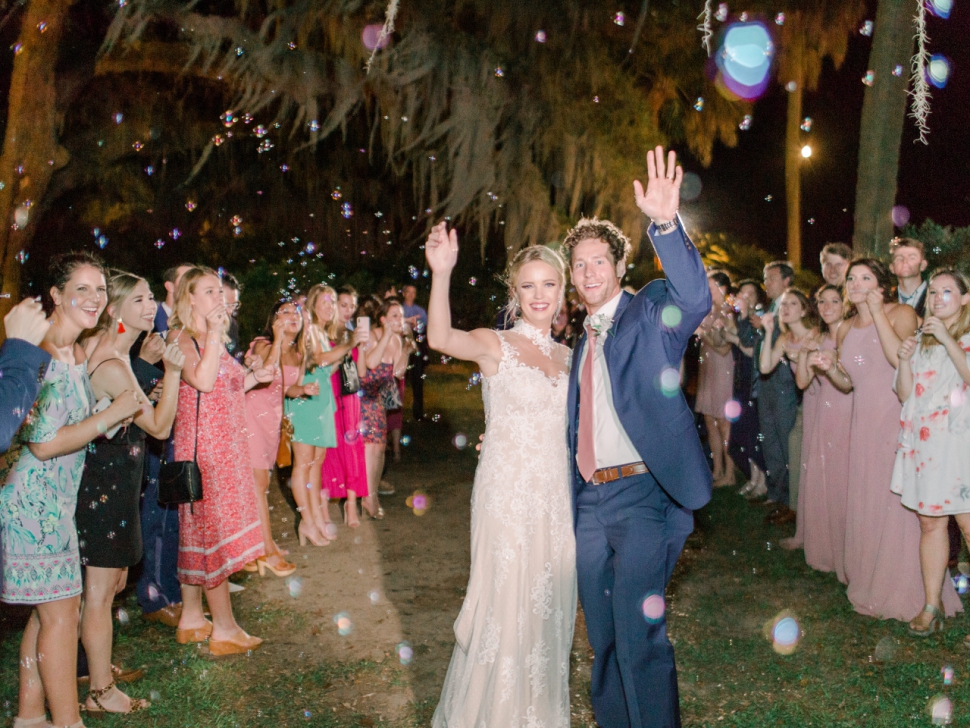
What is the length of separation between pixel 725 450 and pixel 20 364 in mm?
6401

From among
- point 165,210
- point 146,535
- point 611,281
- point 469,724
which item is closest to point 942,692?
point 469,724

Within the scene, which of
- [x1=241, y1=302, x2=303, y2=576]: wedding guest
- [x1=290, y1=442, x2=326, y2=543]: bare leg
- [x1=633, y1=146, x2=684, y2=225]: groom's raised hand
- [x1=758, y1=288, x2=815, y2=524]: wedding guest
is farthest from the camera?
[x1=290, y1=442, x2=326, y2=543]: bare leg

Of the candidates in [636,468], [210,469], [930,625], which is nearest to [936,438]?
[930,625]

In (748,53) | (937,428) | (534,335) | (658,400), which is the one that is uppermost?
(748,53)

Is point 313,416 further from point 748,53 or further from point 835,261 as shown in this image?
point 748,53

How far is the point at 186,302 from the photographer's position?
402 centimetres

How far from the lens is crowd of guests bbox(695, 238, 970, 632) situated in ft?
13.2

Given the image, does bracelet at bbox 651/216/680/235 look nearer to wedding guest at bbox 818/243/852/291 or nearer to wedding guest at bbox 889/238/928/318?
wedding guest at bbox 889/238/928/318

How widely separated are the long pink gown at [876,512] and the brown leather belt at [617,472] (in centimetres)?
227

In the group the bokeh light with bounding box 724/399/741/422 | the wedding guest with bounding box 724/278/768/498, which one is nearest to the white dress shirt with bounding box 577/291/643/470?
the wedding guest with bounding box 724/278/768/498

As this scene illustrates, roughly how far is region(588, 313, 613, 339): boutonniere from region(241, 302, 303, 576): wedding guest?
2.60 meters

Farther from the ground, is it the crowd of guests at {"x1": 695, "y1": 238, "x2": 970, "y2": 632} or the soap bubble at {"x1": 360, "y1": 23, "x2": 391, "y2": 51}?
the soap bubble at {"x1": 360, "y1": 23, "x2": 391, "y2": 51}

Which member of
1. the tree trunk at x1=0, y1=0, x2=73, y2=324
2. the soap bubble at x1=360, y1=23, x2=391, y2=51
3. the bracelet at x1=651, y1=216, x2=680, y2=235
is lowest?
the bracelet at x1=651, y1=216, x2=680, y2=235

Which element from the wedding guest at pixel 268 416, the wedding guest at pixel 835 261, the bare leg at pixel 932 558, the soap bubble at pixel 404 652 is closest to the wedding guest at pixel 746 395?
the wedding guest at pixel 835 261
